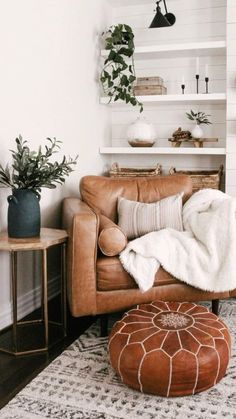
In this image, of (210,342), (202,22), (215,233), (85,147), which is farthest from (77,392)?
(202,22)

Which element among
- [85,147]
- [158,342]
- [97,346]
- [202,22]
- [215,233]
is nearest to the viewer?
[158,342]

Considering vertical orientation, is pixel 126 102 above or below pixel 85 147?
above

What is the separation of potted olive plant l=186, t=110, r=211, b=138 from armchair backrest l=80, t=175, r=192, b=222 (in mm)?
675

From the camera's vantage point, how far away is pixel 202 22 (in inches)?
156

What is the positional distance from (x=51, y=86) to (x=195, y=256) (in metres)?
1.54

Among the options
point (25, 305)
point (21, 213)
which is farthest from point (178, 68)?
point (25, 305)

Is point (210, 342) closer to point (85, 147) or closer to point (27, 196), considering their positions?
point (27, 196)

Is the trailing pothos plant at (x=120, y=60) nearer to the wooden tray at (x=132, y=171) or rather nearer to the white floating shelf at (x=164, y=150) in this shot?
the white floating shelf at (x=164, y=150)

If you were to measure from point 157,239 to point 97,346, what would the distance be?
682 millimetres

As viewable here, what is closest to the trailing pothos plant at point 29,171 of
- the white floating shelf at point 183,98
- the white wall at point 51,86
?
the white wall at point 51,86

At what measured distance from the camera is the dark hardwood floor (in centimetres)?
195

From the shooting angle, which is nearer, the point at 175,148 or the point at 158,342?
the point at 158,342

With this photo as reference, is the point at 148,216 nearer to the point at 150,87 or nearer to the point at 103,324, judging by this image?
the point at 103,324

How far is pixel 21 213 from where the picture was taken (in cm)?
243
